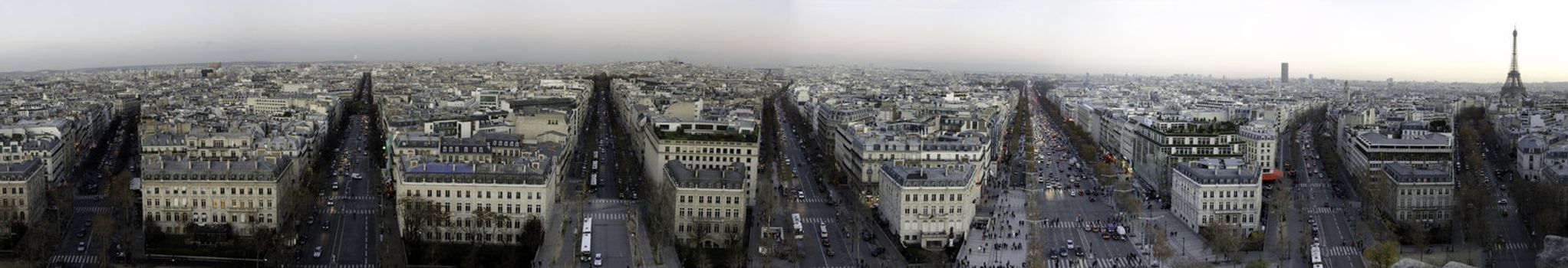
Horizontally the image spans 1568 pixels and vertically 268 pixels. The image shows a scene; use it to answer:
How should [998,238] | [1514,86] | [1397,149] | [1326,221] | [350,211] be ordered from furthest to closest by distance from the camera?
[1514,86] < [1397,149] < [1326,221] < [350,211] < [998,238]

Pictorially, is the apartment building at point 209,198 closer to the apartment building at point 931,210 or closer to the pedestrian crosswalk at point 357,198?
the pedestrian crosswalk at point 357,198

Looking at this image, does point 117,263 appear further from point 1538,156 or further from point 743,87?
point 743,87

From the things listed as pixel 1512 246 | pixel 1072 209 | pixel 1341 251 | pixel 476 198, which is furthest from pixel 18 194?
pixel 1512 246

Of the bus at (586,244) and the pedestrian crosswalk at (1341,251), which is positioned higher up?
the bus at (586,244)

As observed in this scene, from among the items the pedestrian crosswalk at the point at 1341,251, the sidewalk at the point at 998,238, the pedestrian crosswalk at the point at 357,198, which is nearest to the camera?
the sidewalk at the point at 998,238

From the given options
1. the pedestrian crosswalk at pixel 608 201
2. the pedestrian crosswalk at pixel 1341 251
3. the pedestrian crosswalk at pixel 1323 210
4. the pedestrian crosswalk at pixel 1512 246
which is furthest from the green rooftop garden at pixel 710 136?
the pedestrian crosswalk at pixel 1512 246

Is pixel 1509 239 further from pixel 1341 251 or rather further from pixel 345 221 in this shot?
pixel 345 221
